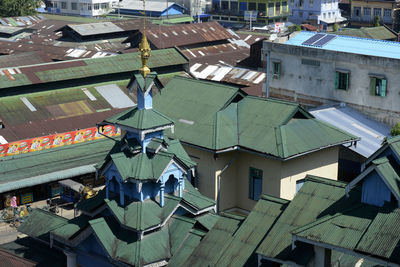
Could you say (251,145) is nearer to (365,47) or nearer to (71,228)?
(71,228)

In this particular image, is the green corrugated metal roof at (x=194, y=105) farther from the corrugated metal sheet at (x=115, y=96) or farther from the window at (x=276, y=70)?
the corrugated metal sheet at (x=115, y=96)

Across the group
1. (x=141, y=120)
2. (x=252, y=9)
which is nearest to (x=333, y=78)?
(x=141, y=120)

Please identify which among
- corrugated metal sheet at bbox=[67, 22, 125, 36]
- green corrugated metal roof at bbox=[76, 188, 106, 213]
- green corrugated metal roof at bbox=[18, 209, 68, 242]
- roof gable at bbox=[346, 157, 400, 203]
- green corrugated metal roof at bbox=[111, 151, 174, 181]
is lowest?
green corrugated metal roof at bbox=[18, 209, 68, 242]

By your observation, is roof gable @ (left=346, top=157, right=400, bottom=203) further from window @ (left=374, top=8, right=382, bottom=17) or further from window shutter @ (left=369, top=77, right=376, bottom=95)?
window @ (left=374, top=8, right=382, bottom=17)

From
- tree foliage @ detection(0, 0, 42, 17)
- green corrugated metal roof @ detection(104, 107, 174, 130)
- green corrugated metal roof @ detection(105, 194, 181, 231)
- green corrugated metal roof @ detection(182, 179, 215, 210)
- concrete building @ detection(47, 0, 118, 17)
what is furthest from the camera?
concrete building @ detection(47, 0, 118, 17)

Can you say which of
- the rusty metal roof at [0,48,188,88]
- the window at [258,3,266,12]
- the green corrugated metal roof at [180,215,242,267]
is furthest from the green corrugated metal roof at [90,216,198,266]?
the window at [258,3,266,12]

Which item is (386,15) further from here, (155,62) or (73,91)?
(73,91)

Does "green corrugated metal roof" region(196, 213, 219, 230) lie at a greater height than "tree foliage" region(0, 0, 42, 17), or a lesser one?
lesser
